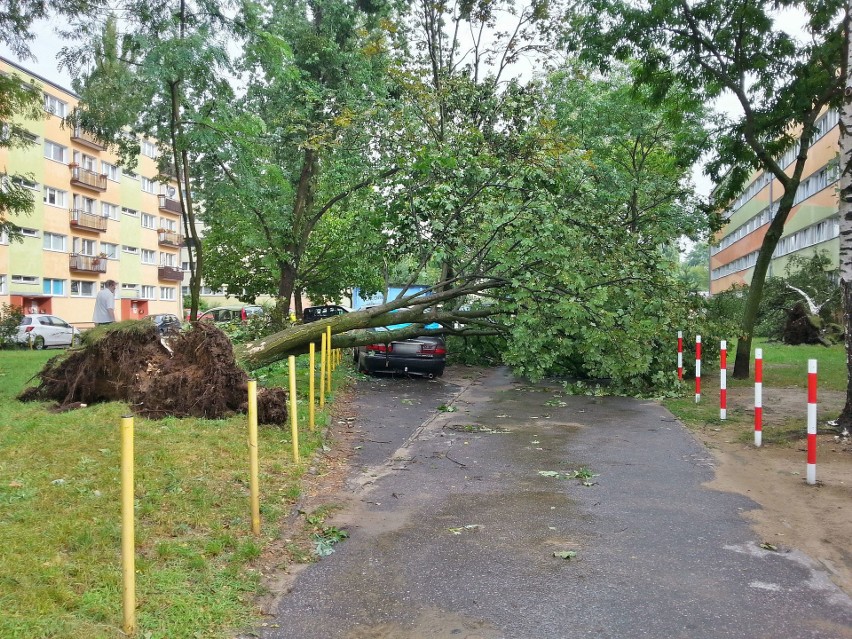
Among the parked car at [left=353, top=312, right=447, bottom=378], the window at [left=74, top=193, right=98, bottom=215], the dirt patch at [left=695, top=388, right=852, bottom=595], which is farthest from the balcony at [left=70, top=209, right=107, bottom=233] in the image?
the dirt patch at [left=695, top=388, right=852, bottom=595]

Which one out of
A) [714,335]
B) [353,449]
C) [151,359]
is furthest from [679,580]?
[714,335]

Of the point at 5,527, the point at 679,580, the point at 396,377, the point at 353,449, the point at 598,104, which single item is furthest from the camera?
the point at 598,104

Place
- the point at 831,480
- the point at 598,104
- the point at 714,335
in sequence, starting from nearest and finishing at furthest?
the point at 831,480, the point at 714,335, the point at 598,104

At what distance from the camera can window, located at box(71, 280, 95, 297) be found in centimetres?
4719

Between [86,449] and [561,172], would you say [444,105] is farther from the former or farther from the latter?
[86,449]

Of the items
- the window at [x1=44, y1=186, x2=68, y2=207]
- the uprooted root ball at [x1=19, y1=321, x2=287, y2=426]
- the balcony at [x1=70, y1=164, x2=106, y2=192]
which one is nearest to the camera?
the uprooted root ball at [x1=19, y1=321, x2=287, y2=426]

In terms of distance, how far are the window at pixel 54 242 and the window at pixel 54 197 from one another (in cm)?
181

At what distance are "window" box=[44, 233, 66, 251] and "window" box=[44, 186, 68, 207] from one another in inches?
71.2

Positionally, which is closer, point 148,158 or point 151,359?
point 151,359

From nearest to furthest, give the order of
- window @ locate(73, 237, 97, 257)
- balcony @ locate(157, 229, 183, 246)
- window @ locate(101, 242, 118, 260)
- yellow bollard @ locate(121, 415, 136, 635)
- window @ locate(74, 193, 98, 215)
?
yellow bollard @ locate(121, 415, 136, 635) → window @ locate(74, 193, 98, 215) → window @ locate(73, 237, 97, 257) → window @ locate(101, 242, 118, 260) → balcony @ locate(157, 229, 183, 246)

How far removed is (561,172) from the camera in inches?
533

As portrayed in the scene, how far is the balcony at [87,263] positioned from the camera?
152 feet

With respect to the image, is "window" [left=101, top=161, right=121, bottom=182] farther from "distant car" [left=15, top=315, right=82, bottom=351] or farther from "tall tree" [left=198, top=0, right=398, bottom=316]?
"tall tree" [left=198, top=0, right=398, bottom=316]

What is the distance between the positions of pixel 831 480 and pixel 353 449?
198 inches
